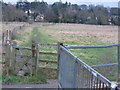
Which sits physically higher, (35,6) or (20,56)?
(35,6)

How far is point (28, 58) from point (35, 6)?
6874 millimetres

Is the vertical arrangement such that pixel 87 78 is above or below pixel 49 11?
below

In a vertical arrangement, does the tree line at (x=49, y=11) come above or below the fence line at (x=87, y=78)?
above

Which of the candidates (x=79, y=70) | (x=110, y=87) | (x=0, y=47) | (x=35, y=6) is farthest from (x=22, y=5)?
(x=110, y=87)

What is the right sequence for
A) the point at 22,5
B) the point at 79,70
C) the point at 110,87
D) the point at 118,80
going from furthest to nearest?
the point at 22,5 → the point at 118,80 → the point at 79,70 → the point at 110,87

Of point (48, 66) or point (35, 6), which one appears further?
point (35, 6)

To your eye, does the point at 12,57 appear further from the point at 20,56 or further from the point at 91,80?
the point at 91,80

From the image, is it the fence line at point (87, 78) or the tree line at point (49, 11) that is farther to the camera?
the tree line at point (49, 11)

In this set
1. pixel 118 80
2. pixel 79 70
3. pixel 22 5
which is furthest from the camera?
pixel 22 5

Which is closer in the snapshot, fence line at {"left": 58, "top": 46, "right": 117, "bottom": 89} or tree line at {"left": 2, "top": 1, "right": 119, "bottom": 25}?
fence line at {"left": 58, "top": 46, "right": 117, "bottom": 89}

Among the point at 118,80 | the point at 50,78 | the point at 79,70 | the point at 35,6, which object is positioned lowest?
the point at 50,78

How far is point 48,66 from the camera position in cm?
884

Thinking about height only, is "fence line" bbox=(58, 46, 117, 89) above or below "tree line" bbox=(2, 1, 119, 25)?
below

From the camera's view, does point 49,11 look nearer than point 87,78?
No
